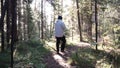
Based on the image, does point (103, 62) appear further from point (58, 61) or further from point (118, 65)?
point (58, 61)

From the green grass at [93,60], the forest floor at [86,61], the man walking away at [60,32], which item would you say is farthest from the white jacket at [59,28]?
the green grass at [93,60]

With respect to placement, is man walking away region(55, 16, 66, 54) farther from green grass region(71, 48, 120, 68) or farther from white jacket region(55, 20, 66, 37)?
green grass region(71, 48, 120, 68)

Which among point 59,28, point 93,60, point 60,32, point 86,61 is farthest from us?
point 59,28

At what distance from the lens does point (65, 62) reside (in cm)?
1127

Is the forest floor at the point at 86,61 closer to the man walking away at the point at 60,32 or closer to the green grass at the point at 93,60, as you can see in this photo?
the green grass at the point at 93,60

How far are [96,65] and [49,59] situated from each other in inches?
104

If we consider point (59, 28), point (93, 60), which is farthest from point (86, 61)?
Answer: point (59, 28)

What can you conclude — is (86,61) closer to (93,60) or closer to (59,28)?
(93,60)

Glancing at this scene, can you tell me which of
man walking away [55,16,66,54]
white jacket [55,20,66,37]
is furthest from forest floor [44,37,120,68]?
white jacket [55,20,66,37]

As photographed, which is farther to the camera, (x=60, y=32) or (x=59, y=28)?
(x=59, y=28)

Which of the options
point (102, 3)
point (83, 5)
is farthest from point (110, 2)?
point (83, 5)

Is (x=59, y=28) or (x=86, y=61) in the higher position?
(x=59, y=28)

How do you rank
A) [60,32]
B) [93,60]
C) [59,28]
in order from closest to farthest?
[93,60] → [60,32] → [59,28]

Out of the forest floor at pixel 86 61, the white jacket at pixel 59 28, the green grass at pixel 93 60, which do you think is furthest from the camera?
the white jacket at pixel 59 28
